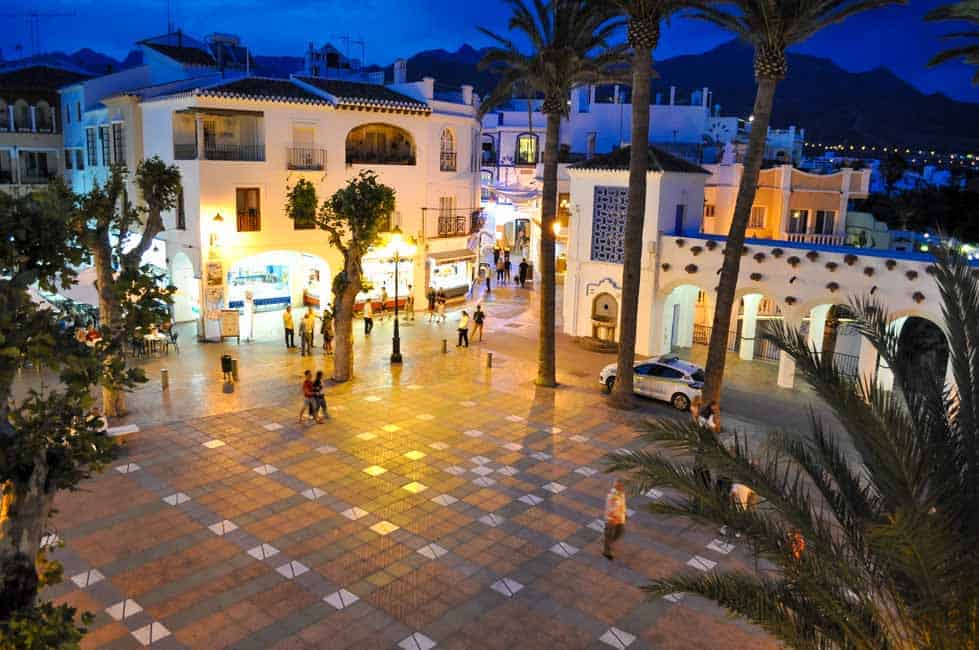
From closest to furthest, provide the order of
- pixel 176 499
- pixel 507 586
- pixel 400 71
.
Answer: pixel 507 586
pixel 176 499
pixel 400 71

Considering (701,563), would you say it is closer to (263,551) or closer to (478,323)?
(263,551)

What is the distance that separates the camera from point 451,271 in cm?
3566

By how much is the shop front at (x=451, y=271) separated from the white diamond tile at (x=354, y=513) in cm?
2069

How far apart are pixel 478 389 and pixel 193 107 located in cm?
1399

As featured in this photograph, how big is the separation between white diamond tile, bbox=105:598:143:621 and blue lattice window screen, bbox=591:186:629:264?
20364 millimetres

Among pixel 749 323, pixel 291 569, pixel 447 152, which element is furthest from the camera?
pixel 447 152

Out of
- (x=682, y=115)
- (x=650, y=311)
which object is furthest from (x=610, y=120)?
(x=650, y=311)

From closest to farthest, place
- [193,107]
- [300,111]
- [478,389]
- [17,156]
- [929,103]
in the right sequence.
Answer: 1. [478,389]
2. [193,107]
3. [300,111]
4. [17,156]
5. [929,103]

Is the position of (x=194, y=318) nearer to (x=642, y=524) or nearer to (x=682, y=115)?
(x=642, y=524)

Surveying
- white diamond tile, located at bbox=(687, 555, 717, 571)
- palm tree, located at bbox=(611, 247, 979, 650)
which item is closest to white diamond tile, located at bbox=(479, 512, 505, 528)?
white diamond tile, located at bbox=(687, 555, 717, 571)

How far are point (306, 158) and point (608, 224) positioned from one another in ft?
37.7

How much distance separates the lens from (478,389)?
72.9ft

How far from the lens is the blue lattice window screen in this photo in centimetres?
2764

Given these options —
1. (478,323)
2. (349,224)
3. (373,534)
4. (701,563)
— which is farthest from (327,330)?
(701,563)
